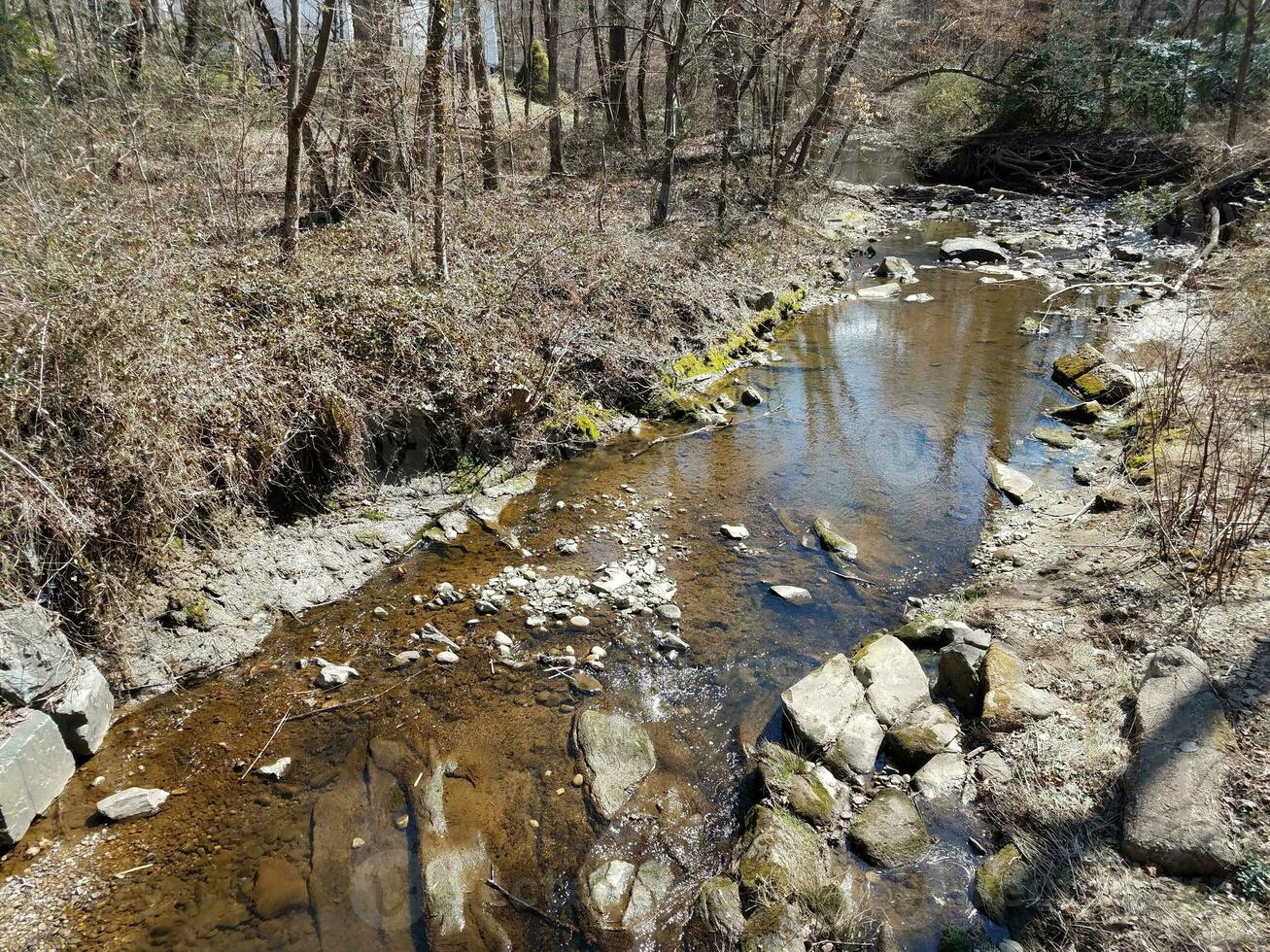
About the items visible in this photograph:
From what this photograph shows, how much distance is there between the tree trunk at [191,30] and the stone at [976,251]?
55.3ft

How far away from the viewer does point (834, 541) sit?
287 inches

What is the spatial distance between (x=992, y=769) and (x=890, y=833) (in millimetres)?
874

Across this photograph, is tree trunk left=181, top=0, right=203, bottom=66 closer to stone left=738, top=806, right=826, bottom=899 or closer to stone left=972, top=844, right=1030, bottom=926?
stone left=738, top=806, right=826, bottom=899

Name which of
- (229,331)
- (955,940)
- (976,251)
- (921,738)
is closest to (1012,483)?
(921,738)

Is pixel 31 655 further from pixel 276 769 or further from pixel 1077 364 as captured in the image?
pixel 1077 364

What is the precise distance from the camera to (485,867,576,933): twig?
392 centimetres

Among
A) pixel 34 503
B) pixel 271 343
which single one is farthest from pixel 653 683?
pixel 271 343

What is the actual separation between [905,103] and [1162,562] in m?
25.6

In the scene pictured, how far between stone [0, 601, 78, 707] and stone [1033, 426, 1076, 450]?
10.6 meters

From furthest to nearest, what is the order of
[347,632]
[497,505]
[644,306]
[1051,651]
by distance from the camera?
[644,306] < [497,505] < [347,632] < [1051,651]

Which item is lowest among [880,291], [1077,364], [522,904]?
[522,904]

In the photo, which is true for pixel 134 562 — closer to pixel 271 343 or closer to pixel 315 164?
pixel 271 343

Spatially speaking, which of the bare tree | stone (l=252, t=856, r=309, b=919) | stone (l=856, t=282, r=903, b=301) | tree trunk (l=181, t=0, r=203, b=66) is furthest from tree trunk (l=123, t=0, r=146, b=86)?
stone (l=856, t=282, r=903, b=301)

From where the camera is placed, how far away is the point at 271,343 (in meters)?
7.02
